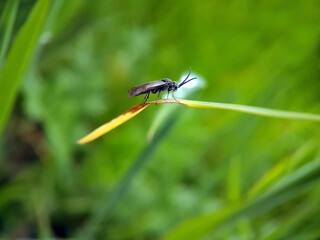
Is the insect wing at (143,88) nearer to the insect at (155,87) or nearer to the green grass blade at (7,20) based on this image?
the insect at (155,87)

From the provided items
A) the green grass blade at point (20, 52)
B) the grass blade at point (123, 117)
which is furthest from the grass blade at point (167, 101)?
the green grass blade at point (20, 52)

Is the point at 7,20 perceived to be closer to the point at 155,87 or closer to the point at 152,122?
the point at 155,87

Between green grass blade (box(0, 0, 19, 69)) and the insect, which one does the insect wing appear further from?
green grass blade (box(0, 0, 19, 69))

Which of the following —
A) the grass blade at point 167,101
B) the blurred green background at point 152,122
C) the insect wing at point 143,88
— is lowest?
the grass blade at point 167,101

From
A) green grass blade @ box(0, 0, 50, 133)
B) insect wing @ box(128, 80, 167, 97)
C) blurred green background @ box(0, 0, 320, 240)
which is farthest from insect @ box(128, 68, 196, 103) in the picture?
blurred green background @ box(0, 0, 320, 240)

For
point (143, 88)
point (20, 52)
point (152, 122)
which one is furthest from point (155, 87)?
point (152, 122)

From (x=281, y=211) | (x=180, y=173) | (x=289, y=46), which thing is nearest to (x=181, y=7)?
(x=289, y=46)

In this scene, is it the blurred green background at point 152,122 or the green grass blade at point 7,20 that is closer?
the green grass blade at point 7,20
